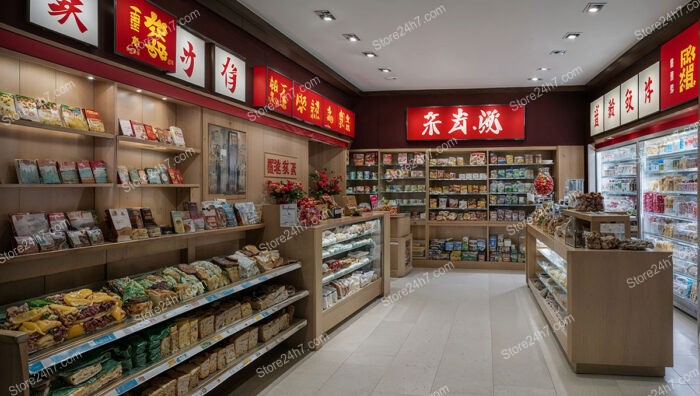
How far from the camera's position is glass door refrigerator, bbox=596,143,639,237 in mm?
7496

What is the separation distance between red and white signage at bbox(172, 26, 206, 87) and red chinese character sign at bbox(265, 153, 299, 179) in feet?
5.44

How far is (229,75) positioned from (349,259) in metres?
2.67

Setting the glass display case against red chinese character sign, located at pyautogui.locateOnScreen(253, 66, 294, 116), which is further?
red chinese character sign, located at pyautogui.locateOnScreen(253, 66, 294, 116)

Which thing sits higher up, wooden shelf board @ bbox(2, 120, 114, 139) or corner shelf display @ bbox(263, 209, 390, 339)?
wooden shelf board @ bbox(2, 120, 114, 139)

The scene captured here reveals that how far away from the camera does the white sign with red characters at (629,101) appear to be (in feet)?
23.4

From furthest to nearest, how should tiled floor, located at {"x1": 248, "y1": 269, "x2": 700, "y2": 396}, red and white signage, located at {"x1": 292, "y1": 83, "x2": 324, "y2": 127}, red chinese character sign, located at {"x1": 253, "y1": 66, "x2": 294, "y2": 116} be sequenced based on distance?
red and white signage, located at {"x1": 292, "y1": 83, "x2": 324, "y2": 127}
red chinese character sign, located at {"x1": 253, "y1": 66, "x2": 294, "y2": 116}
tiled floor, located at {"x1": 248, "y1": 269, "x2": 700, "y2": 396}

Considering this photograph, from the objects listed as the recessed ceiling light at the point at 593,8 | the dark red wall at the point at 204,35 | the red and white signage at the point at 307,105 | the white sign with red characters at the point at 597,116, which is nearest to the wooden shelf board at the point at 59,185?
the dark red wall at the point at 204,35

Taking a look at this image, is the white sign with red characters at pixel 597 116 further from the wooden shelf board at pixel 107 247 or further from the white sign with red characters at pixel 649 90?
the wooden shelf board at pixel 107 247

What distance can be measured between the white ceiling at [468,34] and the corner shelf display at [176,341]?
10.1 ft

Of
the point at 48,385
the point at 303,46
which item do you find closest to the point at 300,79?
the point at 303,46

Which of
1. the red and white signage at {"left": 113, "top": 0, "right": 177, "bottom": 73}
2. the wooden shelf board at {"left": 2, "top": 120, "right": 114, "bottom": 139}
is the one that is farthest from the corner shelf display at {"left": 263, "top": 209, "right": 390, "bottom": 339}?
the wooden shelf board at {"left": 2, "top": 120, "right": 114, "bottom": 139}

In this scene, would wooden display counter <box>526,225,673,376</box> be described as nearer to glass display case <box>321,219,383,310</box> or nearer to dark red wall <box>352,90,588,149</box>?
glass display case <box>321,219,383,310</box>

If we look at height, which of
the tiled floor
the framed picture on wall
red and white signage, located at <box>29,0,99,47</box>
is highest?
red and white signage, located at <box>29,0,99,47</box>

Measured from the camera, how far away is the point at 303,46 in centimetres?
690
